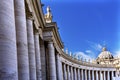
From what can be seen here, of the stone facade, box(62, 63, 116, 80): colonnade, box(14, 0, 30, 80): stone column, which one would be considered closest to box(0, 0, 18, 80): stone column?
the stone facade

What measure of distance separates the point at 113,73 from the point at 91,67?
84.1 feet

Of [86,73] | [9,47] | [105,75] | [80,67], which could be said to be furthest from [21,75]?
[105,75]

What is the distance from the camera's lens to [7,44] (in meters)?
26.4

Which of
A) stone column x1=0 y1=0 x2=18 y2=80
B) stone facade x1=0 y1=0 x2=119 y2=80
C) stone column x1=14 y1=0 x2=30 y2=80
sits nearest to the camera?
stone column x1=0 y1=0 x2=18 y2=80

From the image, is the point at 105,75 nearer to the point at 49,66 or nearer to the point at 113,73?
the point at 113,73

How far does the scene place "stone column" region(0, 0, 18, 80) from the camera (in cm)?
2573

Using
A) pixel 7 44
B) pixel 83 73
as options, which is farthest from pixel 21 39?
pixel 83 73

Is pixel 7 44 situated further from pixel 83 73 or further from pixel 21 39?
pixel 83 73

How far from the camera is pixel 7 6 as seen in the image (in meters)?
27.1

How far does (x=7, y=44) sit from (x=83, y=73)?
12625cm

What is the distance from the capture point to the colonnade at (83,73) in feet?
393

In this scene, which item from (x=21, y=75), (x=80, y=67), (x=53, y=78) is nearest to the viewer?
(x=21, y=75)

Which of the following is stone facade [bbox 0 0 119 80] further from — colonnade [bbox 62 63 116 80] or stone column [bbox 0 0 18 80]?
colonnade [bbox 62 63 116 80]

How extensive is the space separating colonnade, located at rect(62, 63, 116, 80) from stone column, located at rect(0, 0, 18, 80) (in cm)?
8450
